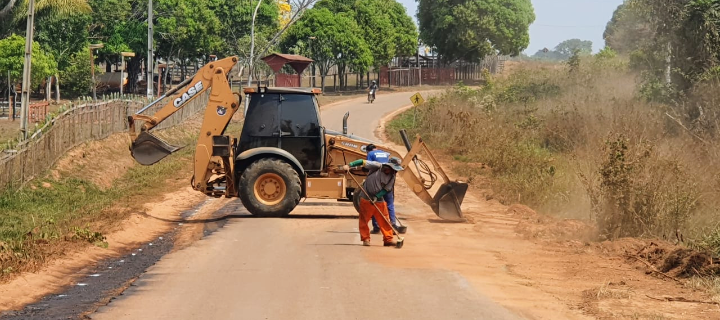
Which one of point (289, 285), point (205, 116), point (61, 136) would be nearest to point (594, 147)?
point (205, 116)

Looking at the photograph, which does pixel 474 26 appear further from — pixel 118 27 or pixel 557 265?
pixel 557 265

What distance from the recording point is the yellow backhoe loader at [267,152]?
20.3 meters

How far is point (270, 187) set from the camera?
2027 cm

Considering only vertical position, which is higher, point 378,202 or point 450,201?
point 378,202

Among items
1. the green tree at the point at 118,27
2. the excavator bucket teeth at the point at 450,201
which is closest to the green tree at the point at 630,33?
the excavator bucket teeth at the point at 450,201

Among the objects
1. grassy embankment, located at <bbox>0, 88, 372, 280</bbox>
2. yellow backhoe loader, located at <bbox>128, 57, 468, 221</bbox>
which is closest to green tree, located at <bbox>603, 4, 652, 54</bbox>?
grassy embankment, located at <bbox>0, 88, 372, 280</bbox>

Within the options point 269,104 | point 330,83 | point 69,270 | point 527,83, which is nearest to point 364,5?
point 330,83

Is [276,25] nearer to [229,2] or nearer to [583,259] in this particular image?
[229,2]

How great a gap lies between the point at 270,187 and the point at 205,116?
2.12 meters

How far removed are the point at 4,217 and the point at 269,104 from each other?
19.4 feet

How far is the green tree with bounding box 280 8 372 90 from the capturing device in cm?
8050

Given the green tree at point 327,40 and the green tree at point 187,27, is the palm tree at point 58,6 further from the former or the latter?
the green tree at point 327,40

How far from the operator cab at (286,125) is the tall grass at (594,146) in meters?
5.68

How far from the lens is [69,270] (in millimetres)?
14625
